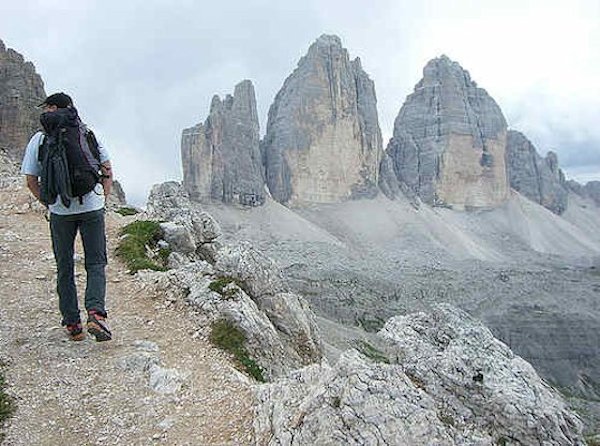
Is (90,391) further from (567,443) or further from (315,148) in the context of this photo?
(315,148)

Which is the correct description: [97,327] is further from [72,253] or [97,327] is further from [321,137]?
[321,137]

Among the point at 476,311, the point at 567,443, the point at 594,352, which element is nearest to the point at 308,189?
the point at 476,311

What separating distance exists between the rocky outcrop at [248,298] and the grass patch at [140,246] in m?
0.31

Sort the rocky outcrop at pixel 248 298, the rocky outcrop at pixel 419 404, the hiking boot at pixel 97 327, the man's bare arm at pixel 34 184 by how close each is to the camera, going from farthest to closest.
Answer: the rocky outcrop at pixel 248 298 < the hiking boot at pixel 97 327 < the man's bare arm at pixel 34 184 < the rocky outcrop at pixel 419 404

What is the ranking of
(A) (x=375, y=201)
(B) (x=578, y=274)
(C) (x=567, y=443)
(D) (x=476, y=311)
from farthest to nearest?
1. (A) (x=375, y=201)
2. (B) (x=578, y=274)
3. (D) (x=476, y=311)
4. (C) (x=567, y=443)

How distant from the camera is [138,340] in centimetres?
886

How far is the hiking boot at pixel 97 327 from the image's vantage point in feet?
27.4

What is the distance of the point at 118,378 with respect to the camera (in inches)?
298

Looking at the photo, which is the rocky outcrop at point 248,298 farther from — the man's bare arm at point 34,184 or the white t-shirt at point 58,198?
the man's bare arm at point 34,184

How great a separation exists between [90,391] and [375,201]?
18042 cm

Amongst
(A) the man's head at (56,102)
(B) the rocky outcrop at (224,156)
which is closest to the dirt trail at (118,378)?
(A) the man's head at (56,102)

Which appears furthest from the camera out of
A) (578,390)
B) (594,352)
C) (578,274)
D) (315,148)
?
(315,148)

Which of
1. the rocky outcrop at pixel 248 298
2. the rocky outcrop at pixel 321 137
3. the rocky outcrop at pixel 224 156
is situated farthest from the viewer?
the rocky outcrop at pixel 321 137

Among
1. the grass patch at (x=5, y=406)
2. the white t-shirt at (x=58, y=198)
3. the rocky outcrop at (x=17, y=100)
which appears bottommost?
the grass patch at (x=5, y=406)
